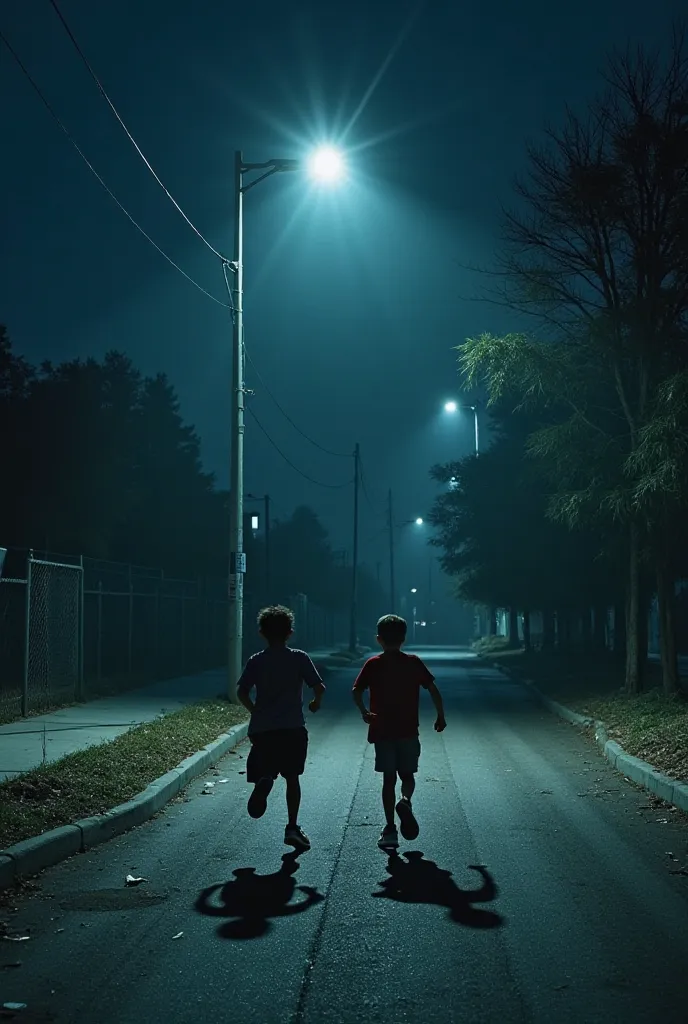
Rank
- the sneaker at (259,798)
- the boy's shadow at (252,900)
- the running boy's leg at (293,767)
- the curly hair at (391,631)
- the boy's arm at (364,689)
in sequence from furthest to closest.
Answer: the curly hair at (391,631) < the boy's arm at (364,689) < the running boy's leg at (293,767) < the sneaker at (259,798) < the boy's shadow at (252,900)

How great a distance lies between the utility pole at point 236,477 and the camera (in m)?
20.5

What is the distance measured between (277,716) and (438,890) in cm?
181

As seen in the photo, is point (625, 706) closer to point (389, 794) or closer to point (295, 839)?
point (389, 794)

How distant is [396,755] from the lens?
9023 millimetres

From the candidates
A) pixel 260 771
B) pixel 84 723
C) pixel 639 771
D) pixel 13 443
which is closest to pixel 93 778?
pixel 260 771

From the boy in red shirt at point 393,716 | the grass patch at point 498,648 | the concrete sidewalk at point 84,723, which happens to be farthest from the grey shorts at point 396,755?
the grass patch at point 498,648

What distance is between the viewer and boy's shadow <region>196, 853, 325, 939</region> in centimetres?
669

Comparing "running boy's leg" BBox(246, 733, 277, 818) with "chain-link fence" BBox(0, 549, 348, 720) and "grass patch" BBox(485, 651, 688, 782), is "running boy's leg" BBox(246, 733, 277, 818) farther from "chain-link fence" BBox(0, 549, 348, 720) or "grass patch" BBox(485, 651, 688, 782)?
"chain-link fence" BBox(0, 549, 348, 720)

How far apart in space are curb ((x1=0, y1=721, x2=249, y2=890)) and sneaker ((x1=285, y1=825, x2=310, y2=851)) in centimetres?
157

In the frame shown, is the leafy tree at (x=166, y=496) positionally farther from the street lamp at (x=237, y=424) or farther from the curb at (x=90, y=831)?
the curb at (x=90, y=831)

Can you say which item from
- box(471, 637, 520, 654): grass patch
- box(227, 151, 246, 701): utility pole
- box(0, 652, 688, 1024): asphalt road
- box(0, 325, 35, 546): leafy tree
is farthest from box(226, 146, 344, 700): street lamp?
box(471, 637, 520, 654): grass patch

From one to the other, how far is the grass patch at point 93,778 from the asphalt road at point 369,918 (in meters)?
0.42

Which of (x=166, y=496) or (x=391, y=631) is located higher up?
(x=166, y=496)

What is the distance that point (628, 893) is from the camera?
299 inches
